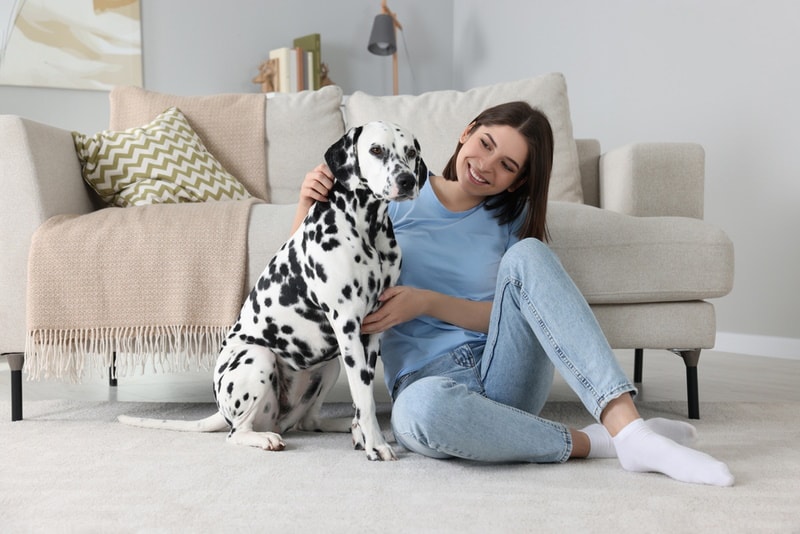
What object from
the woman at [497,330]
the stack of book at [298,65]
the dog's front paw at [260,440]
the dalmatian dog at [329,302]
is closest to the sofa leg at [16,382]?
the dalmatian dog at [329,302]

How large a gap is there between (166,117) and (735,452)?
2234 mm

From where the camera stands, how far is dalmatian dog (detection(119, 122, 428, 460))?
1.68 meters

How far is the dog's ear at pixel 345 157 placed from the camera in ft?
5.55

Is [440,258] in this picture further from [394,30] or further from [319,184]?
[394,30]

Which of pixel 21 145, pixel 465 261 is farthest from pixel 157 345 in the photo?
pixel 465 261

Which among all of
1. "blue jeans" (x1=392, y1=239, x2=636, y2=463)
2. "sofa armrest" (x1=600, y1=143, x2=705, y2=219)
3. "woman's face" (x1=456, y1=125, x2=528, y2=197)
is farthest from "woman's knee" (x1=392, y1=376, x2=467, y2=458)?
"sofa armrest" (x1=600, y1=143, x2=705, y2=219)

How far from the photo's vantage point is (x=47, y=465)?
176cm

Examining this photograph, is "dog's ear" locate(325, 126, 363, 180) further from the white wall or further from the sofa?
the white wall

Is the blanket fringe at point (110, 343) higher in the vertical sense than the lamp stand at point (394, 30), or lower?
lower

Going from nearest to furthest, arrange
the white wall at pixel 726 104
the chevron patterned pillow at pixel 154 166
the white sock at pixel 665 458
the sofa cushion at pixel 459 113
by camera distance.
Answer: the white sock at pixel 665 458 → the chevron patterned pillow at pixel 154 166 → the sofa cushion at pixel 459 113 → the white wall at pixel 726 104

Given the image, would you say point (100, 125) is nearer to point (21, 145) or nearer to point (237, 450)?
point (21, 145)

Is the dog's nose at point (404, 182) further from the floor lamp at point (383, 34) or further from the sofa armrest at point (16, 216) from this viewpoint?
the floor lamp at point (383, 34)

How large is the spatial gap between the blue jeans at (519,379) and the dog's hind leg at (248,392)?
1.09ft

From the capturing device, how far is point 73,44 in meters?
4.60
